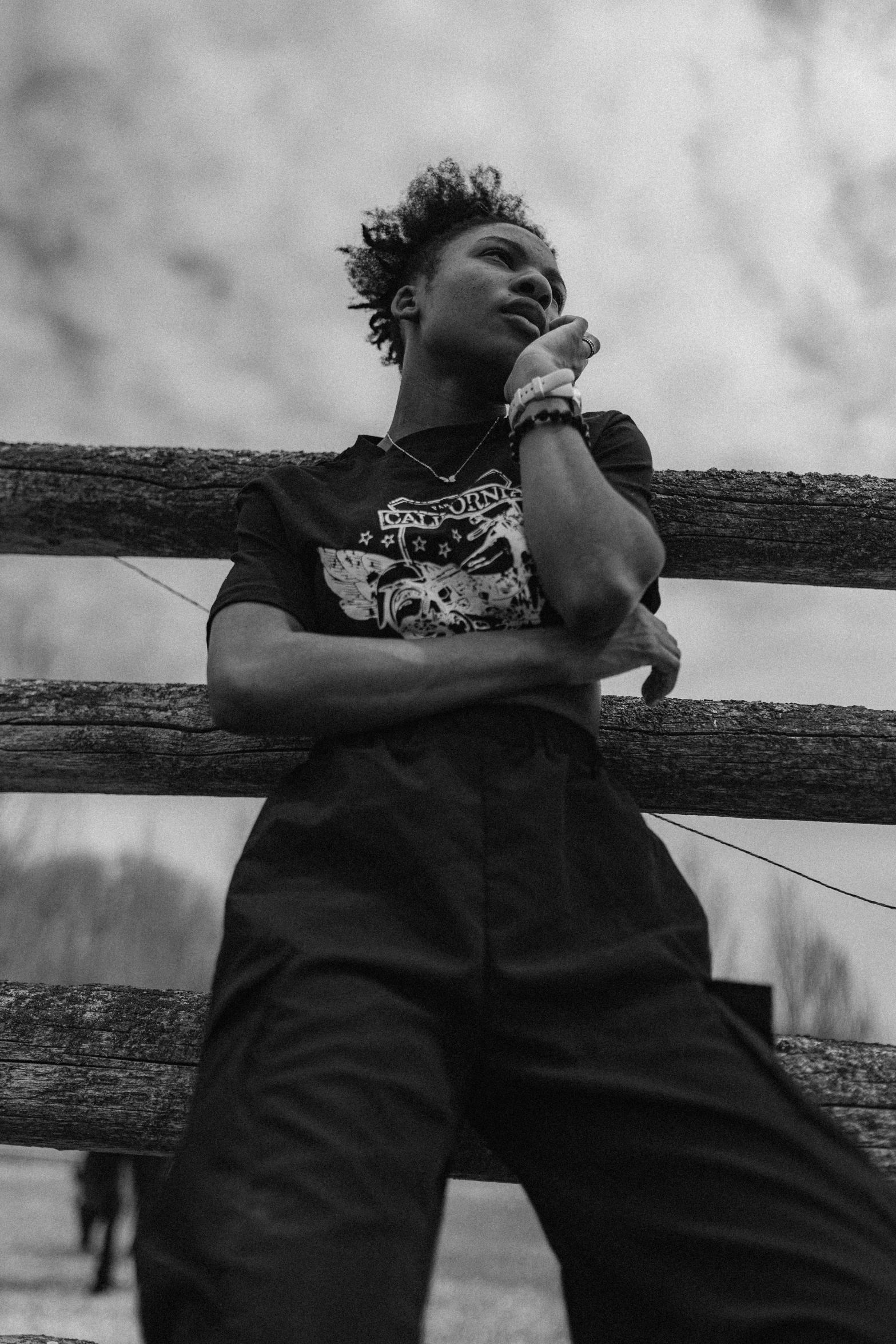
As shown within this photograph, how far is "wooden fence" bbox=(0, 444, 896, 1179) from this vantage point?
5.38ft

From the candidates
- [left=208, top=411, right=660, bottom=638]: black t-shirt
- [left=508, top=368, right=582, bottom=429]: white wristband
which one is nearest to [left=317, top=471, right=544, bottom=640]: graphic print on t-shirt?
[left=208, top=411, right=660, bottom=638]: black t-shirt

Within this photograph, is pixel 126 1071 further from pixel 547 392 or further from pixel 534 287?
pixel 534 287

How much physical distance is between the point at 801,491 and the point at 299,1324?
1.84m

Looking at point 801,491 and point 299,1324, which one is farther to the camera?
point 801,491

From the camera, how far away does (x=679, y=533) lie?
6.97ft

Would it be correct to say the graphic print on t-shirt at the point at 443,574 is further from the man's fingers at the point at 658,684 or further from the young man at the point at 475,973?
the man's fingers at the point at 658,684

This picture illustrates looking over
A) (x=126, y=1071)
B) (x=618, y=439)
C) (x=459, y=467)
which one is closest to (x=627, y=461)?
(x=618, y=439)

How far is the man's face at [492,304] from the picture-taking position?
1854 millimetres

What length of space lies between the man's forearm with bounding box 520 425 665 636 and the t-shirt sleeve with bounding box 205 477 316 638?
1.19 ft

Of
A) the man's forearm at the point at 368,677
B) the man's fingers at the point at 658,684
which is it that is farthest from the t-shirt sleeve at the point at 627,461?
the man's forearm at the point at 368,677

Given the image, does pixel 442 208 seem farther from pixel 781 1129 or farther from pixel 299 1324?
pixel 299 1324

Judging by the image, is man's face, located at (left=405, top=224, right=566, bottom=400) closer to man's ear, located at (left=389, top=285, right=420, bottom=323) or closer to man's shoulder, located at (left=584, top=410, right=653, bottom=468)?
man's ear, located at (left=389, top=285, right=420, bottom=323)

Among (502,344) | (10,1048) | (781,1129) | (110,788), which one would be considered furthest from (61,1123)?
(502,344)

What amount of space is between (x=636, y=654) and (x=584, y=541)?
0.22 metres
